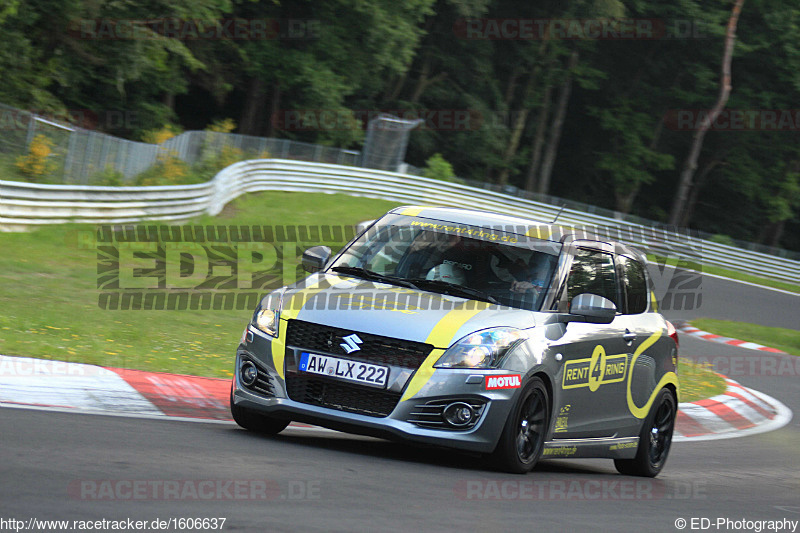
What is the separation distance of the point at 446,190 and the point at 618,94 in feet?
84.6

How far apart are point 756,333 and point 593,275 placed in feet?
56.8

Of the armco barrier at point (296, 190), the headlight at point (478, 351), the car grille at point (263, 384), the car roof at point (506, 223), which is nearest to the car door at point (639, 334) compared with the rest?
the car roof at point (506, 223)

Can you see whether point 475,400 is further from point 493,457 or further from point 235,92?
point 235,92

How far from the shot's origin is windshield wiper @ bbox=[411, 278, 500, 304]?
299 inches

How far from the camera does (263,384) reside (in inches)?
286

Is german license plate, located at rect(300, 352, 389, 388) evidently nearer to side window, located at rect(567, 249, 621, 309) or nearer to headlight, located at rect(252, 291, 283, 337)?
headlight, located at rect(252, 291, 283, 337)

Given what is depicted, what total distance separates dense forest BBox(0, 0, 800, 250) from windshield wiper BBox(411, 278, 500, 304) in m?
32.9

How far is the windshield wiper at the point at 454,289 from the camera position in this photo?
7590 millimetres

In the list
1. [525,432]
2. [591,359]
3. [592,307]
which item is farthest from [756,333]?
[525,432]

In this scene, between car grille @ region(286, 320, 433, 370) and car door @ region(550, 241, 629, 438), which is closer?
car grille @ region(286, 320, 433, 370)

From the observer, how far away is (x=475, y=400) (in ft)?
22.6

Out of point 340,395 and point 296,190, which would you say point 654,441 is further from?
point 296,190

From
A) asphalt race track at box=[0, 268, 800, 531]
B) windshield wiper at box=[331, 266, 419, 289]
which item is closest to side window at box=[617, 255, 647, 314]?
asphalt race track at box=[0, 268, 800, 531]

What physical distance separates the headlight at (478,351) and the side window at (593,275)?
105 cm
